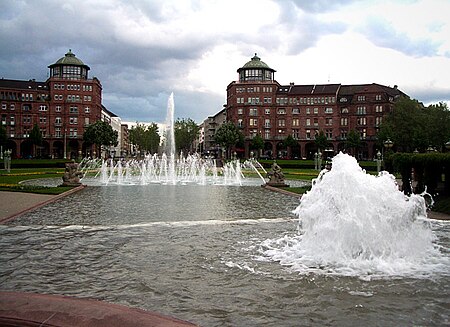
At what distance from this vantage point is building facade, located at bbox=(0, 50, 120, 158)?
102m

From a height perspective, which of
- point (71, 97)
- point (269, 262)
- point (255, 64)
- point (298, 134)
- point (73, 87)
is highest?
point (255, 64)

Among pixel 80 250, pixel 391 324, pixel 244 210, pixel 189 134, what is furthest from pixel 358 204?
pixel 189 134

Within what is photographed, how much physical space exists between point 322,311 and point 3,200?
1835 centimetres

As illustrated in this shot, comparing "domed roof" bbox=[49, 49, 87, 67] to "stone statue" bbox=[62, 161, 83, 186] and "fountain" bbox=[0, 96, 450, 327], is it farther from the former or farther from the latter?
"fountain" bbox=[0, 96, 450, 327]

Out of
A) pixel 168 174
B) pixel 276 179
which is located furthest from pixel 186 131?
pixel 276 179

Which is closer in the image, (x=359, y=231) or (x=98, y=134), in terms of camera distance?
(x=359, y=231)

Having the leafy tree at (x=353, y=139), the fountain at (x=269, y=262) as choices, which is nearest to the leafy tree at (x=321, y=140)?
the leafy tree at (x=353, y=139)

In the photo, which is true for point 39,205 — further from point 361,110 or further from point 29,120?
point 361,110

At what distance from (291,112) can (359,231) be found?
100913 millimetres

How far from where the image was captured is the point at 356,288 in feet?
26.8

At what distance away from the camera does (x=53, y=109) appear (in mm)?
103812

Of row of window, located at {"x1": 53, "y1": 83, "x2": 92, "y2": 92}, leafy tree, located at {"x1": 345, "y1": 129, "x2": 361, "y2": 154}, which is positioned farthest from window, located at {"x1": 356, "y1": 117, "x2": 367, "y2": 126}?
row of window, located at {"x1": 53, "y1": 83, "x2": 92, "y2": 92}

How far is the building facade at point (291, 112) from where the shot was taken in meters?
108

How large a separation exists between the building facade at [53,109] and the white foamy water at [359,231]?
98206 mm
